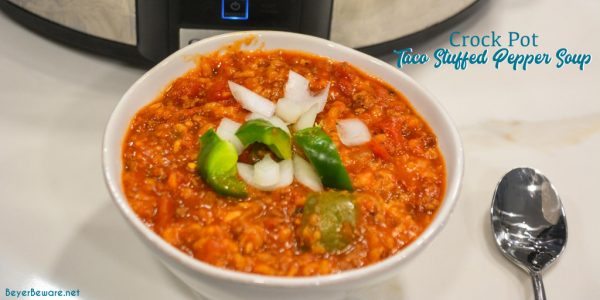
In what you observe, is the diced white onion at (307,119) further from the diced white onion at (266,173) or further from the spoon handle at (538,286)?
the spoon handle at (538,286)

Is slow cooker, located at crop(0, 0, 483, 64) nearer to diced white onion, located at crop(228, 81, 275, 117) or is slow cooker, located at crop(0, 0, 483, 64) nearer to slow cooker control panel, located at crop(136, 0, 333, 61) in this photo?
slow cooker control panel, located at crop(136, 0, 333, 61)

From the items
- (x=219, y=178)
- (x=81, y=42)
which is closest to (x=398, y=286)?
(x=219, y=178)

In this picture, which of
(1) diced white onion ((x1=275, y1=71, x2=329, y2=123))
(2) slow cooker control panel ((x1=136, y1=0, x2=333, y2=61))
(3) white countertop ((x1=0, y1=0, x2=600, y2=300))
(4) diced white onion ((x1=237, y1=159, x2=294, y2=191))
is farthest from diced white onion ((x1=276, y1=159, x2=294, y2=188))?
(2) slow cooker control panel ((x1=136, y1=0, x2=333, y2=61))

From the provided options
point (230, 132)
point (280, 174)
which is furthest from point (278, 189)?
point (230, 132)

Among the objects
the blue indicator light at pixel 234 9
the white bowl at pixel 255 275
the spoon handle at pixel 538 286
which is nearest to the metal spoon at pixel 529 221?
the spoon handle at pixel 538 286

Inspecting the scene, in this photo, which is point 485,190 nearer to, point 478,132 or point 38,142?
point 478,132

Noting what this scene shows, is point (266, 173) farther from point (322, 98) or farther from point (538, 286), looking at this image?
point (538, 286)
